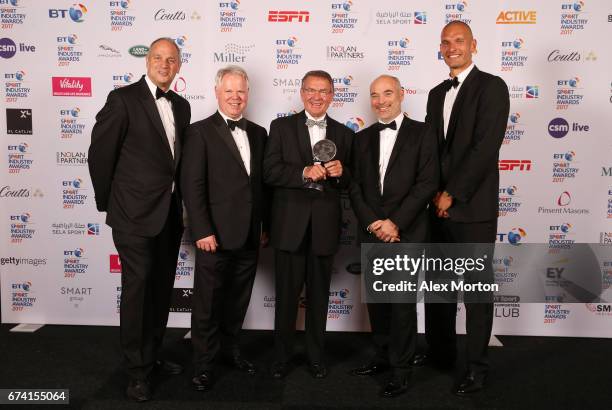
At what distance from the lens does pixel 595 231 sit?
4.30 meters

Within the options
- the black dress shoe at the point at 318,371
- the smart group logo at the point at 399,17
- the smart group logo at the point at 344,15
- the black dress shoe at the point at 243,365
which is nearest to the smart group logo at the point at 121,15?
the smart group logo at the point at 344,15

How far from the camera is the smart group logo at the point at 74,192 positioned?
4.38 m

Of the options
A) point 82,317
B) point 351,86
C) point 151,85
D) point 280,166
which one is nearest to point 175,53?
point 151,85

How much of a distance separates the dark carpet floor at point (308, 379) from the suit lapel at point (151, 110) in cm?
154

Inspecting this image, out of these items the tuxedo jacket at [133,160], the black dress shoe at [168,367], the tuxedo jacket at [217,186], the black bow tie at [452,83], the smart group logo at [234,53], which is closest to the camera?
the tuxedo jacket at [133,160]

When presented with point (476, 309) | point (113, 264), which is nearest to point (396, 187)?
point (476, 309)

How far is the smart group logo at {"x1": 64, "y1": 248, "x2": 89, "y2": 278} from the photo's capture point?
4.45 metres

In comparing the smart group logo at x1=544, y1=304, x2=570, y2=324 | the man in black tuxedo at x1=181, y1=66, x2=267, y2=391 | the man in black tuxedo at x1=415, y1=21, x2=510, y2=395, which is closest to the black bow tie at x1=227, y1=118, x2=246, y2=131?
the man in black tuxedo at x1=181, y1=66, x2=267, y2=391

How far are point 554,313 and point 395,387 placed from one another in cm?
195

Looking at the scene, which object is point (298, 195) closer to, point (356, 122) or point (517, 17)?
point (356, 122)

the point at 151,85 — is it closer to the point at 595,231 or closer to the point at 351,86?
the point at 351,86

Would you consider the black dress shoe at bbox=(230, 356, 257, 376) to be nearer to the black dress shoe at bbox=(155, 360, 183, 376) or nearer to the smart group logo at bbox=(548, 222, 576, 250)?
the black dress shoe at bbox=(155, 360, 183, 376)

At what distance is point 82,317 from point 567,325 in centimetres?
407

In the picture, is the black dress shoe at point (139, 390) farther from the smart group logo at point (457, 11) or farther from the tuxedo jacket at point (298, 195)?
the smart group logo at point (457, 11)
